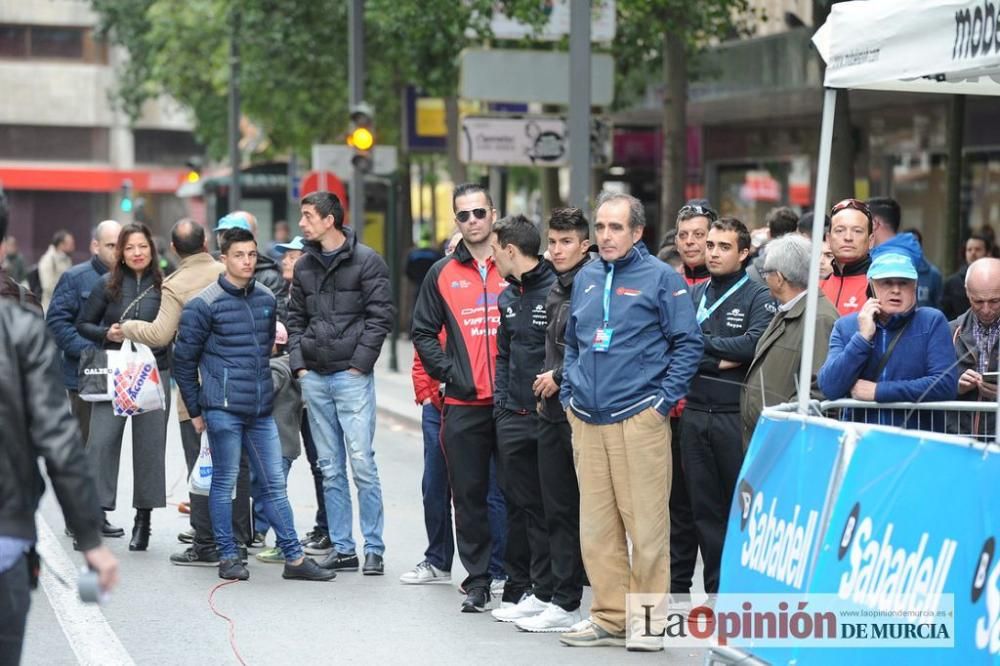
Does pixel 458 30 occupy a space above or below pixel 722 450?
above

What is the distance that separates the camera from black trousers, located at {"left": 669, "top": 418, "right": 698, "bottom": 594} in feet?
28.7

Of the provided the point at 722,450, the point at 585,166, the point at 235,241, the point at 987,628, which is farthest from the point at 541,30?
the point at 987,628

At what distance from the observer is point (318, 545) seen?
34.4 ft

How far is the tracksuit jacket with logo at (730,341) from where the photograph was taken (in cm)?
825

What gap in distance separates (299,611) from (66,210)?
203 feet

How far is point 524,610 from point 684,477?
106 cm

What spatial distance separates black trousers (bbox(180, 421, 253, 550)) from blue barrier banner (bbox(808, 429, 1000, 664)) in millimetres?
4906

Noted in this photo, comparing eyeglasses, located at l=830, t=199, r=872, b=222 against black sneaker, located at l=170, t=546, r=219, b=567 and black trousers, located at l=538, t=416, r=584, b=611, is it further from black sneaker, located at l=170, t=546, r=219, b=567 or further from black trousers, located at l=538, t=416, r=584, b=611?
black sneaker, located at l=170, t=546, r=219, b=567

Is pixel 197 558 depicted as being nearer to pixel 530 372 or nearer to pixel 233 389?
pixel 233 389

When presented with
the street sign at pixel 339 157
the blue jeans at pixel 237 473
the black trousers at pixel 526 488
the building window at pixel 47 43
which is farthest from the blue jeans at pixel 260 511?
the building window at pixel 47 43

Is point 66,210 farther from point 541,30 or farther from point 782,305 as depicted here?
point 782,305

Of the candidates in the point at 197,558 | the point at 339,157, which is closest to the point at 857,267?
the point at 197,558

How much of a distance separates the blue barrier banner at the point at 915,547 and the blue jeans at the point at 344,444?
4134mm

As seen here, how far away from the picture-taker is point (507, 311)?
8508 mm
